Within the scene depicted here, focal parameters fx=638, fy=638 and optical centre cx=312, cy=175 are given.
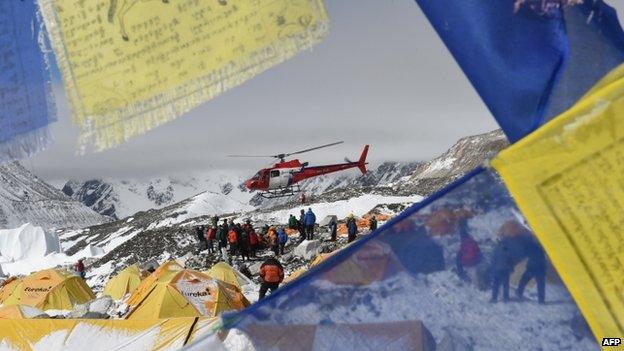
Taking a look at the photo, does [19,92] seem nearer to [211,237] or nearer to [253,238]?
[253,238]

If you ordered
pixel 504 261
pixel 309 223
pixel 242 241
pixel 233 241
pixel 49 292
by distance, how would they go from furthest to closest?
A: pixel 309 223 → pixel 242 241 → pixel 233 241 → pixel 49 292 → pixel 504 261

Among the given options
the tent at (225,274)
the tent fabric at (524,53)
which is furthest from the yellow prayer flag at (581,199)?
the tent at (225,274)

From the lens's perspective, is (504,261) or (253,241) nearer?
(504,261)

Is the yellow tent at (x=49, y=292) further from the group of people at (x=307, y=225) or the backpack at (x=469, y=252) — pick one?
the backpack at (x=469, y=252)

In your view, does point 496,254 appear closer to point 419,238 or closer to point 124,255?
point 419,238

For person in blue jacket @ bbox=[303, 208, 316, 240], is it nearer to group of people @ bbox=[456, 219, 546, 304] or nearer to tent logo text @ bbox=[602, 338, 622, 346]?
group of people @ bbox=[456, 219, 546, 304]

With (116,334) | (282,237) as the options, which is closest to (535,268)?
(116,334)
